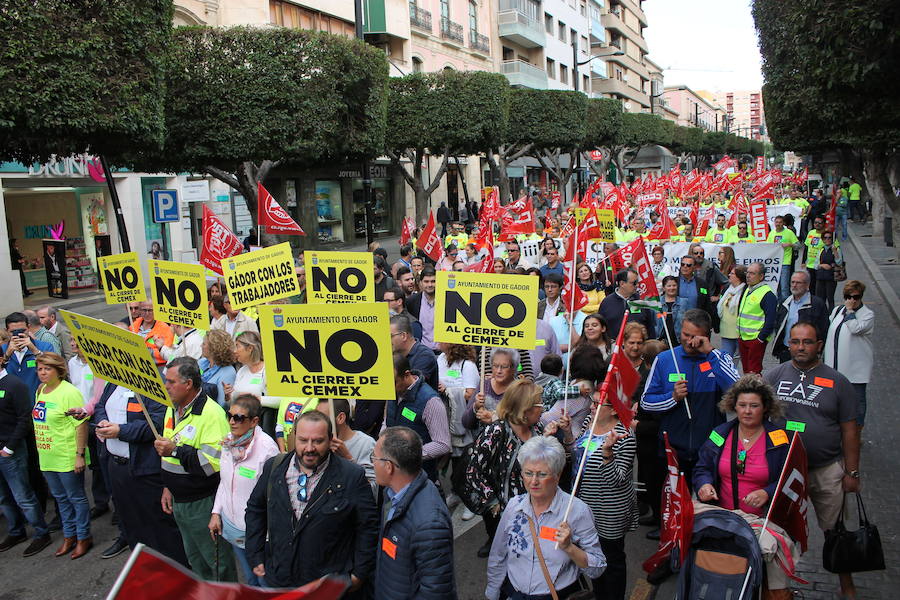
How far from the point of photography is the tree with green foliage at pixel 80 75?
9945mm

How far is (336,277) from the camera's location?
841 centimetres

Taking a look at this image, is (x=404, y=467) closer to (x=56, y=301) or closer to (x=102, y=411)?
(x=102, y=411)

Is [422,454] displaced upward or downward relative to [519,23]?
downward

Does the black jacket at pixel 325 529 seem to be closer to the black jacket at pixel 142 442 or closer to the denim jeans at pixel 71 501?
the black jacket at pixel 142 442

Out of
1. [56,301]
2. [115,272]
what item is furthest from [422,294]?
[56,301]

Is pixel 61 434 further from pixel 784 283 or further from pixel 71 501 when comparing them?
pixel 784 283

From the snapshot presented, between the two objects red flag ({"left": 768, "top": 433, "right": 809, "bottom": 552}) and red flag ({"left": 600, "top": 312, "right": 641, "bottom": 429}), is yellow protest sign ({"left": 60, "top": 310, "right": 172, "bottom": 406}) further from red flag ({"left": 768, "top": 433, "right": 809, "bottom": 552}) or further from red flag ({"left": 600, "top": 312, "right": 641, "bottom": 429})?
red flag ({"left": 768, "top": 433, "right": 809, "bottom": 552})

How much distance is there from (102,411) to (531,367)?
12.1 feet

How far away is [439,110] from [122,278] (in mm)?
17336

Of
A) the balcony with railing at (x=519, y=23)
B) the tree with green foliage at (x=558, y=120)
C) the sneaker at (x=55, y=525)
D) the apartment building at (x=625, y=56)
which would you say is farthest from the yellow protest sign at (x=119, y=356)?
the apartment building at (x=625, y=56)

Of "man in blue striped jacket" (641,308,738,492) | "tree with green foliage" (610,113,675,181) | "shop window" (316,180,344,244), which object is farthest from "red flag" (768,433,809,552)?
"tree with green foliage" (610,113,675,181)

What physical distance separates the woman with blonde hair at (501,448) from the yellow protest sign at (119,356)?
2.00 meters

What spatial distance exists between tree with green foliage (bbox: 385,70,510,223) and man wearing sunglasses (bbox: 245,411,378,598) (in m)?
20.2

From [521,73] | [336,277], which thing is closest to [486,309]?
[336,277]
